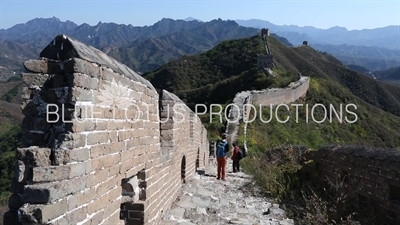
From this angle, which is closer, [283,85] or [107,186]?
[107,186]

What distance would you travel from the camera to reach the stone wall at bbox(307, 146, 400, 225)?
17.3 ft

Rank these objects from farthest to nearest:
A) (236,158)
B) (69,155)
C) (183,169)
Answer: (236,158)
(183,169)
(69,155)

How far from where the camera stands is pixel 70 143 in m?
2.66

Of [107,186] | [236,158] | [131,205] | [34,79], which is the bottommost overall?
[236,158]

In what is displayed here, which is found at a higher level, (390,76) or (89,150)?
(390,76)

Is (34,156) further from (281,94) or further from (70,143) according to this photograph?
(281,94)

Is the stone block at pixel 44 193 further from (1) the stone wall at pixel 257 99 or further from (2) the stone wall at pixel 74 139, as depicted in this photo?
(1) the stone wall at pixel 257 99

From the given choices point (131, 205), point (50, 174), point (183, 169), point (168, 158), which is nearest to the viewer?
point (50, 174)

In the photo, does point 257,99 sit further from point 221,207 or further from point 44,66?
point 44,66

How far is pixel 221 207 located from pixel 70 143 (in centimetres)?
413

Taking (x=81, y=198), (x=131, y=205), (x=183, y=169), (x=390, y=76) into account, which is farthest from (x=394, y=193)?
(x=390, y=76)

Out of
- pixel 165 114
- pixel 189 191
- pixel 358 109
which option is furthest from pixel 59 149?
pixel 358 109

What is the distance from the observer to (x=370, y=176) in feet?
19.1

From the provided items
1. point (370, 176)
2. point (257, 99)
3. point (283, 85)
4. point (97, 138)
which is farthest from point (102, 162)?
point (283, 85)
